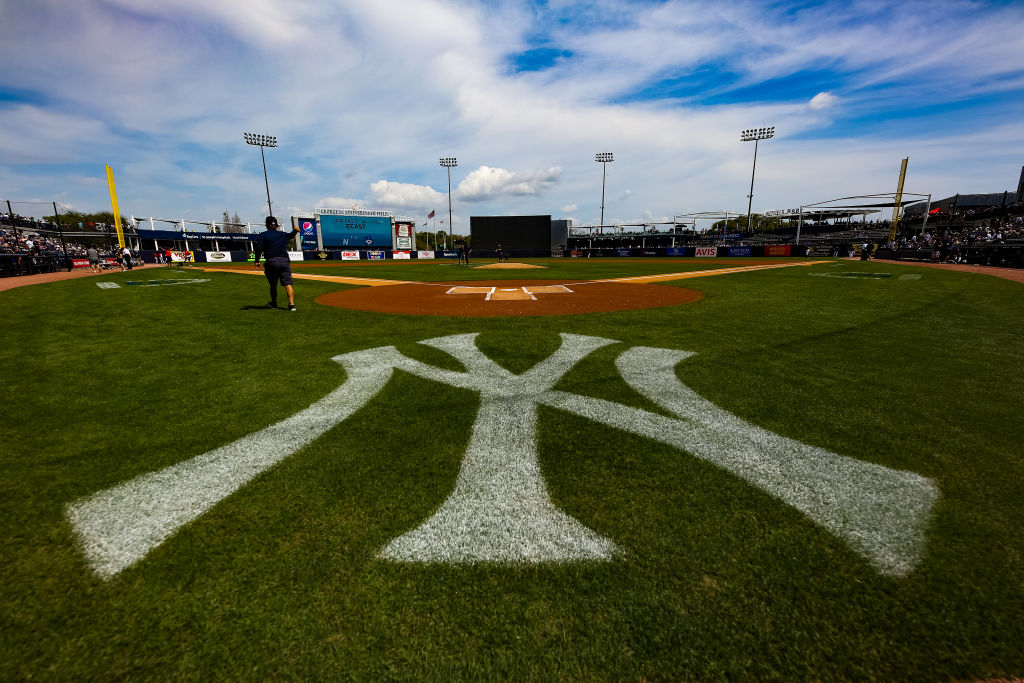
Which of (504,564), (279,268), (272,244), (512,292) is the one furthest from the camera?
(512,292)

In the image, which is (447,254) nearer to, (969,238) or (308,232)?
(308,232)

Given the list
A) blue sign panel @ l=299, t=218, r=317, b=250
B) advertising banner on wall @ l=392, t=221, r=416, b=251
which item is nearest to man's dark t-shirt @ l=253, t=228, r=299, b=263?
blue sign panel @ l=299, t=218, r=317, b=250

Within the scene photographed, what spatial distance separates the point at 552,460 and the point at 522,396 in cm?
131

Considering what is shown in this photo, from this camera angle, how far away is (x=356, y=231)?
64250 mm

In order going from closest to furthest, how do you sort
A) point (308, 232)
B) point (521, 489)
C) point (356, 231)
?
point (521, 489) → point (356, 231) → point (308, 232)

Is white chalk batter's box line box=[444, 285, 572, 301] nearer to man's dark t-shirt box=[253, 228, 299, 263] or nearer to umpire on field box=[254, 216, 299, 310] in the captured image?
umpire on field box=[254, 216, 299, 310]

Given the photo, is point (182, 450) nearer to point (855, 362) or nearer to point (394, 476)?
point (394, 476)

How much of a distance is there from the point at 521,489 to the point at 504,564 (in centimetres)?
69

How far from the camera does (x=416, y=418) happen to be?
3.85 metres

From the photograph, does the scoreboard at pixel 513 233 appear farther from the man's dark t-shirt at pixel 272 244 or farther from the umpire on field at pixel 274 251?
the man's dark t-shirt at pixel 272 244

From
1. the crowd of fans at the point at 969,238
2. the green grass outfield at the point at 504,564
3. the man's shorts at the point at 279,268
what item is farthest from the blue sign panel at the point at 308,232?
the crowd of fans at the point at 969,238

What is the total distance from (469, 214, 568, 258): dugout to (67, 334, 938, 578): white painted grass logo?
59.4 m

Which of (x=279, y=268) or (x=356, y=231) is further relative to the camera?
(x=356, y=231)

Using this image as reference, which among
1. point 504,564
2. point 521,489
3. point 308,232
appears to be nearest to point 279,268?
point 521,489
